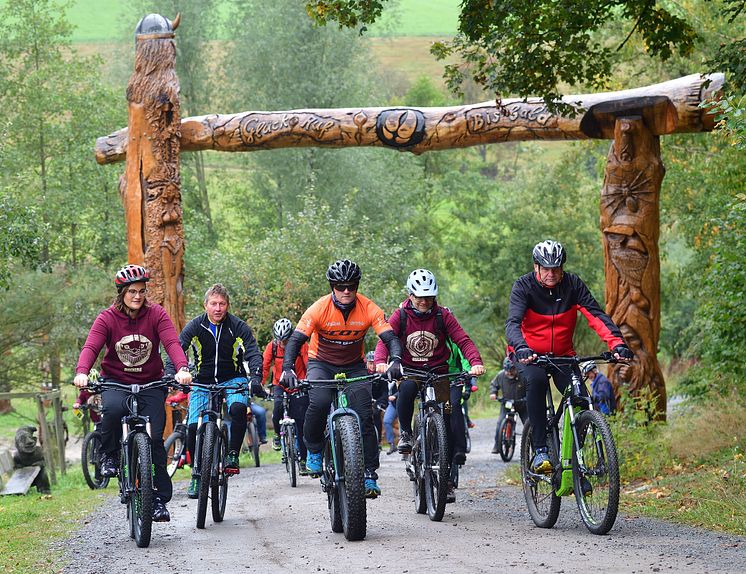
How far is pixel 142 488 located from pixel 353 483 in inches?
61.7

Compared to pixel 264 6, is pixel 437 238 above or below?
below

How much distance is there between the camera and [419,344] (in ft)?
35.5

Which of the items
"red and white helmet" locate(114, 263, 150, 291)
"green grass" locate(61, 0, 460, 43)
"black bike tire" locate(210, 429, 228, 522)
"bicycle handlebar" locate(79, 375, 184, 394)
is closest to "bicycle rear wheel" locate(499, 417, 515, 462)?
"black bike tire" locate(210, 429, 228, 522)

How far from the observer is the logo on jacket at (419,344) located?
35.5 ft

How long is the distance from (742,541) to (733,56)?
4.45m

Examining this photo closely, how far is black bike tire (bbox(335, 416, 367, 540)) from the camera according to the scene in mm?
9086

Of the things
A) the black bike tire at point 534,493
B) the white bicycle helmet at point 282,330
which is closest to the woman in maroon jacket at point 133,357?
the black bike tire at point 534,493

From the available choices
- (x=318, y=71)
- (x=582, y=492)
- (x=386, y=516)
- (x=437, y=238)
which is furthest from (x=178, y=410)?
(x=437, y=238)

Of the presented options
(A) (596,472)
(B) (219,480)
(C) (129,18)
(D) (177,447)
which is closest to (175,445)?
(D) (177,447)

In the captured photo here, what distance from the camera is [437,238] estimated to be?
194 feet

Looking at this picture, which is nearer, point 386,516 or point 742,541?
point 742,541

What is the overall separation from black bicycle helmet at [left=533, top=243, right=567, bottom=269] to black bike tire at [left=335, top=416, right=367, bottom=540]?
1897 millimetres

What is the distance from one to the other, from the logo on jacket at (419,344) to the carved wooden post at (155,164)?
720cm

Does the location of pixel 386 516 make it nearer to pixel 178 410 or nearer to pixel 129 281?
pixel 129 281
